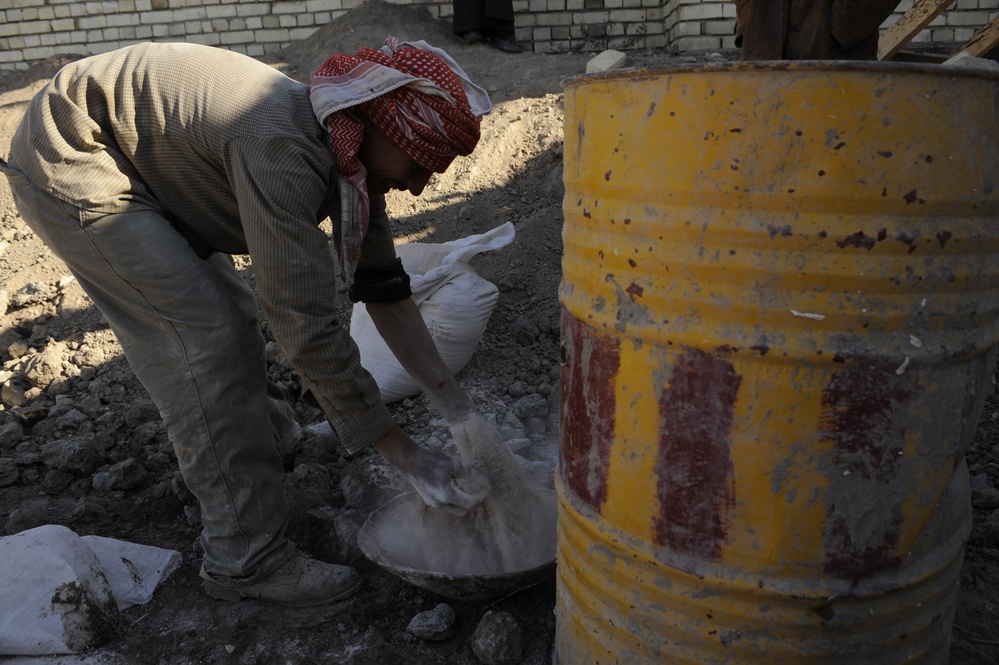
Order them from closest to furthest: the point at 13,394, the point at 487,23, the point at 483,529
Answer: the point at 483,529 < the point at 13,394 < the point at 487,23

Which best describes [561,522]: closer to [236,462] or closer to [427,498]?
[427,498]

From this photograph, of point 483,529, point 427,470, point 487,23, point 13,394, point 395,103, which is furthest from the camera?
point 487,23

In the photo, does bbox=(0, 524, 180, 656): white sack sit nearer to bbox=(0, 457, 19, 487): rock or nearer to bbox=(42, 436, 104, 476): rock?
bbox=(42, 436, 104, 476): rock

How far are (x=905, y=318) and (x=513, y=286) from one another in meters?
2.77

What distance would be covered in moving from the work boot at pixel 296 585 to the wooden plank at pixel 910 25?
4.77 meters

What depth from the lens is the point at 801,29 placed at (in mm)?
3098

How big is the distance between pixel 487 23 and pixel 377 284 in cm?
519

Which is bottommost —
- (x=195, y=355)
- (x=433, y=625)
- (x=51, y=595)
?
(x=433, y=625)

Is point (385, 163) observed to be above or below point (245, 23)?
below

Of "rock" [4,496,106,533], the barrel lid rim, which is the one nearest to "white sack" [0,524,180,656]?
"rock" [4,496,106,533]

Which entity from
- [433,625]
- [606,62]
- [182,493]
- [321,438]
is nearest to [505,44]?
[606,62]

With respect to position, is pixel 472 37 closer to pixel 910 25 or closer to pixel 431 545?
pixel 910 25

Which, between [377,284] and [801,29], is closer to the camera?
[377,284]

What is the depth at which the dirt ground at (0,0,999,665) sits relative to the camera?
2.17m
